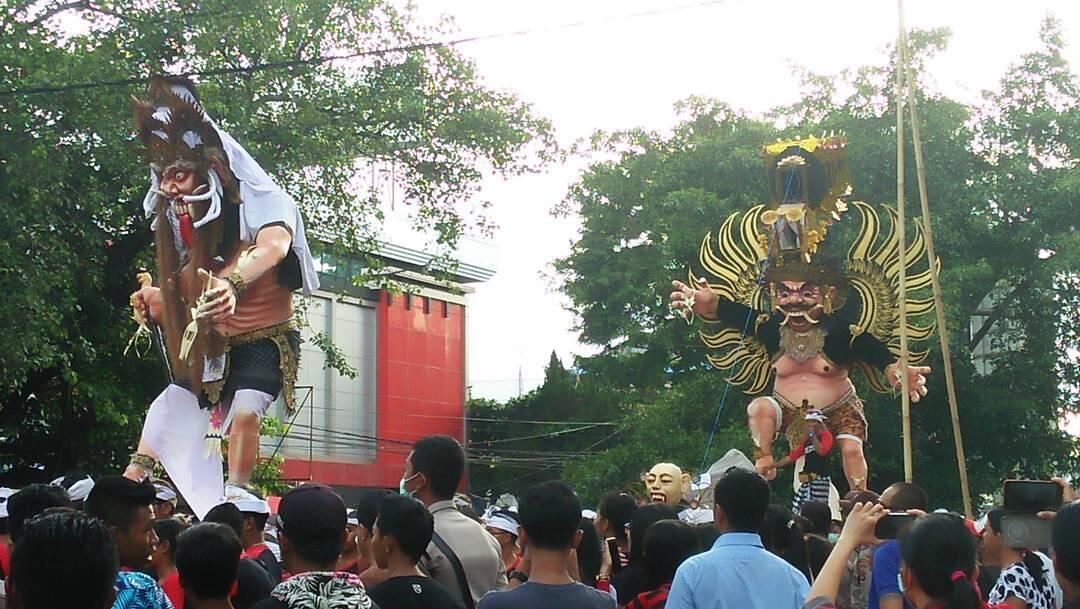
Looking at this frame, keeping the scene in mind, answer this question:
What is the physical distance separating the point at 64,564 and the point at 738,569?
88.4 inches

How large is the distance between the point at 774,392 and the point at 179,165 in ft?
22.2

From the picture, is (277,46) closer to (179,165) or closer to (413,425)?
(179,165)

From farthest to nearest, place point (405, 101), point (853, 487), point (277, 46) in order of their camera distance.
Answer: point (405, 101), point (277, 46), point (853, 487)

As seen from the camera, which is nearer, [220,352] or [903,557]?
[903,557]

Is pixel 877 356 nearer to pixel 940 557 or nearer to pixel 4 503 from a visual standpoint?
pixel 4 503

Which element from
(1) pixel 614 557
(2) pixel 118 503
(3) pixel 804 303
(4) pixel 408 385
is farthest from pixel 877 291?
(4) pixel 408 385

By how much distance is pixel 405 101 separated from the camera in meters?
18.8

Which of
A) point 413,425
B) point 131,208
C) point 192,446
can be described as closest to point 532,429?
point 413,425

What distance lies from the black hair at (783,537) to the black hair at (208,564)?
252 centimetres

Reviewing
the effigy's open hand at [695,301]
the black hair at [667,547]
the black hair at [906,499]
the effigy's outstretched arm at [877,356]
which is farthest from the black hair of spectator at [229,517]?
the effigy's outstretched arm at [877,356]

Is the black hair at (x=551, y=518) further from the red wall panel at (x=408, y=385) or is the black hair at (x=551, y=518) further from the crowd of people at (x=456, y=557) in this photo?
the red wall panel at (x=408, y=385)

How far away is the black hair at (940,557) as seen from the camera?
155 inches

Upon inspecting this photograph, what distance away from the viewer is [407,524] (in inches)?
179

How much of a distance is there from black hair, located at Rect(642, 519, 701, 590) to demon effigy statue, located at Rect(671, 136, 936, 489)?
8.99m
